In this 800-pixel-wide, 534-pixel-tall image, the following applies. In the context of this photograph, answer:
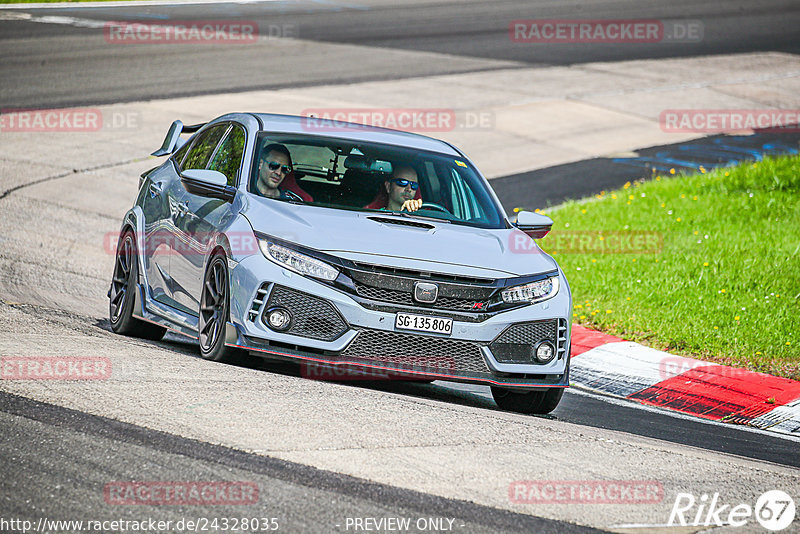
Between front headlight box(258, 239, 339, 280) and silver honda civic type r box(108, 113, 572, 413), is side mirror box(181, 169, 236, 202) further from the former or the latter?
front headlight box(258, 239, 339, 280)

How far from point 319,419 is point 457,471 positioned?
888mm

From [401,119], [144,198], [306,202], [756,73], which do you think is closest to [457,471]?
[306,202]

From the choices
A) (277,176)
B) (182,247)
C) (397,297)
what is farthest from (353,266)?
(182,247)

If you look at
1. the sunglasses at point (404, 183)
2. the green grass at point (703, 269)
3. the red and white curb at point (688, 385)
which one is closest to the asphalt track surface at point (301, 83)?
the red and white curb at point (688, 385)

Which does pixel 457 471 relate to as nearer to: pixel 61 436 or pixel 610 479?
pixel 610 479

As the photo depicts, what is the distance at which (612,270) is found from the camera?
41.3ft

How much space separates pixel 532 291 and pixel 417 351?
2.92 ft

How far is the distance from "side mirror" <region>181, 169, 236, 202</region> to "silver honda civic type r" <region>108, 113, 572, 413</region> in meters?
0.01

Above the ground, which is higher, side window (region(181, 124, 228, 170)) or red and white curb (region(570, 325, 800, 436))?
side window (region(181, 124, 228, 170))

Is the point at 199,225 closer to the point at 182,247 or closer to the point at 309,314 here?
the point at 182,247

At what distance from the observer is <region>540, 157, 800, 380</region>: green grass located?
1034 cm

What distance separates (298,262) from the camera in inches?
276

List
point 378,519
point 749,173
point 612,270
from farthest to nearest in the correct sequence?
point 749,173 < point 612,270 < point 378,519

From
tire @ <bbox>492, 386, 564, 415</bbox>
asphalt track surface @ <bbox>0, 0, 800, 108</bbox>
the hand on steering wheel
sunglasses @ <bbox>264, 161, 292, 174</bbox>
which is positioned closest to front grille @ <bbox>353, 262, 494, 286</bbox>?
tire @ <bbox>492, 386, 564, 415</bbox>
